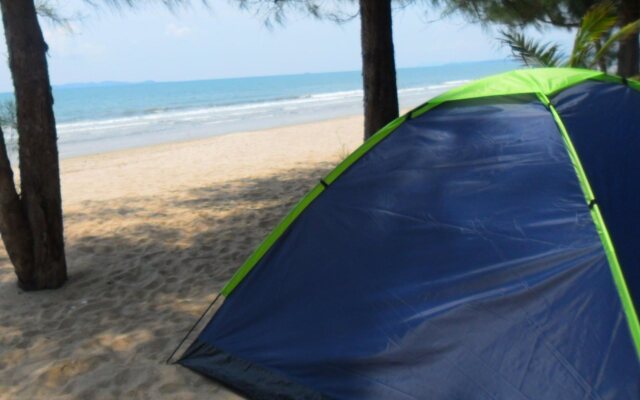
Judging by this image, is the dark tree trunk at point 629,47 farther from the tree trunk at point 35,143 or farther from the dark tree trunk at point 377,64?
the tree trunk at point 35,143

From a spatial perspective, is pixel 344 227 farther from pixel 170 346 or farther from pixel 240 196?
pixel 240 196

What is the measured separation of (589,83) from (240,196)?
4.77 meters

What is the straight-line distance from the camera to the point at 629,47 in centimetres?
888

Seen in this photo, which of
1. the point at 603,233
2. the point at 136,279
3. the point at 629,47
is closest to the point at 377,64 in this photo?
the point at 136,279

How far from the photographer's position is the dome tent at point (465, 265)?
85.0 inches

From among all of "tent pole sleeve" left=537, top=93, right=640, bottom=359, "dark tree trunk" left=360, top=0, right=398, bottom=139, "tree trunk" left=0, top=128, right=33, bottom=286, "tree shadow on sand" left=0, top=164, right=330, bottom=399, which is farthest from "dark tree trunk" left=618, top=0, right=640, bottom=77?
"tree trunk" left=0, top=128, right=33, bottom=286

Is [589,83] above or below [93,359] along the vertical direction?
above

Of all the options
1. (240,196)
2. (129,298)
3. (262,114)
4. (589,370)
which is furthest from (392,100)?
(262,114)

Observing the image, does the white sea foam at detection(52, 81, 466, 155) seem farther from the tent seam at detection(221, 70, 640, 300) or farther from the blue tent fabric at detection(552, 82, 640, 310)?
the blue tent fabric at detection(552, 82, 640, 310)

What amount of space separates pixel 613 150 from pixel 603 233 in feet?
1.55

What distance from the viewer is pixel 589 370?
206 centimetres

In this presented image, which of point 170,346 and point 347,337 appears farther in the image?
point 170,346

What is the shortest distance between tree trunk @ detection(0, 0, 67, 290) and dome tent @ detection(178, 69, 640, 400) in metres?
1.63

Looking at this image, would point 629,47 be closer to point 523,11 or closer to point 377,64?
point 523,11
